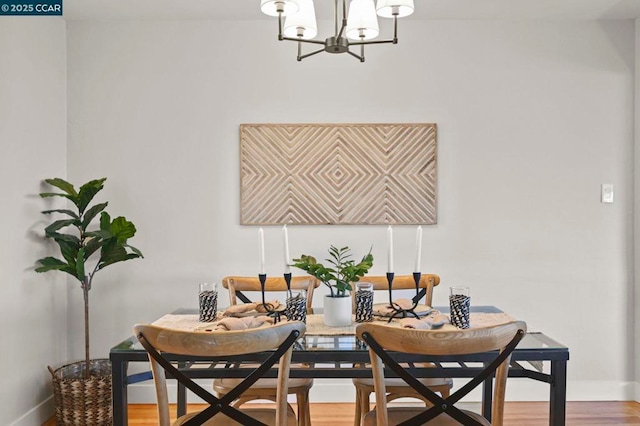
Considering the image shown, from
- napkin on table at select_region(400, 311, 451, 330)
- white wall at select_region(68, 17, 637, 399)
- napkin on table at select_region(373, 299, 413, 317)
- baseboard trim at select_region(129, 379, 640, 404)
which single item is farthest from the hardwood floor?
napkin on table at select_region(400, 311, 451, 330)

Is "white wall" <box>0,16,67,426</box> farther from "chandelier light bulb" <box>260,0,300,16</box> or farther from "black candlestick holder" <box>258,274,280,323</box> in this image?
"chandelier light bulb" <box>260,0,300,16</box>

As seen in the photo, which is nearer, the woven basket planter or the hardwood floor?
the woven basket planter

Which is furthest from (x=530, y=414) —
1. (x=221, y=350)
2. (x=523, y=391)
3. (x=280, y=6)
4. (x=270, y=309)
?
(x=280, y=6)

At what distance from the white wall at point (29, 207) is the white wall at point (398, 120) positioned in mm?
179

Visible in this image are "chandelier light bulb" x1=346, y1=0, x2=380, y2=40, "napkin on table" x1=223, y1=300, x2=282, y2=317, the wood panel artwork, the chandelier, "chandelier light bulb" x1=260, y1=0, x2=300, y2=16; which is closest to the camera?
"chandelier light bulb" x1=260, y1=0, x2=300, y2=16

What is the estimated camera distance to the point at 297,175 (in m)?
3.58

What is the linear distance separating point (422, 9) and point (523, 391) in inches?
96.0

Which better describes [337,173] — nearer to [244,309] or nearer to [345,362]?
[244,309]

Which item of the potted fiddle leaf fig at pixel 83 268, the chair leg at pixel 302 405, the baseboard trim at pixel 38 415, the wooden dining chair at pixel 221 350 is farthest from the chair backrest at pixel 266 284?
the baseboard trim at pixel 38 415

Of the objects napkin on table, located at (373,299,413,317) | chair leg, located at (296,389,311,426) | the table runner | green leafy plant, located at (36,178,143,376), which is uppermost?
green leafy plant, located at (36,178,143,376)

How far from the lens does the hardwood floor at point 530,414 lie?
3252 millimetres

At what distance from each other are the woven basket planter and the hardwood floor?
20cm

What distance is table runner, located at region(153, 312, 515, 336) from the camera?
7.08 ft

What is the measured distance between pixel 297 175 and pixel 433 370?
1.94 metres
